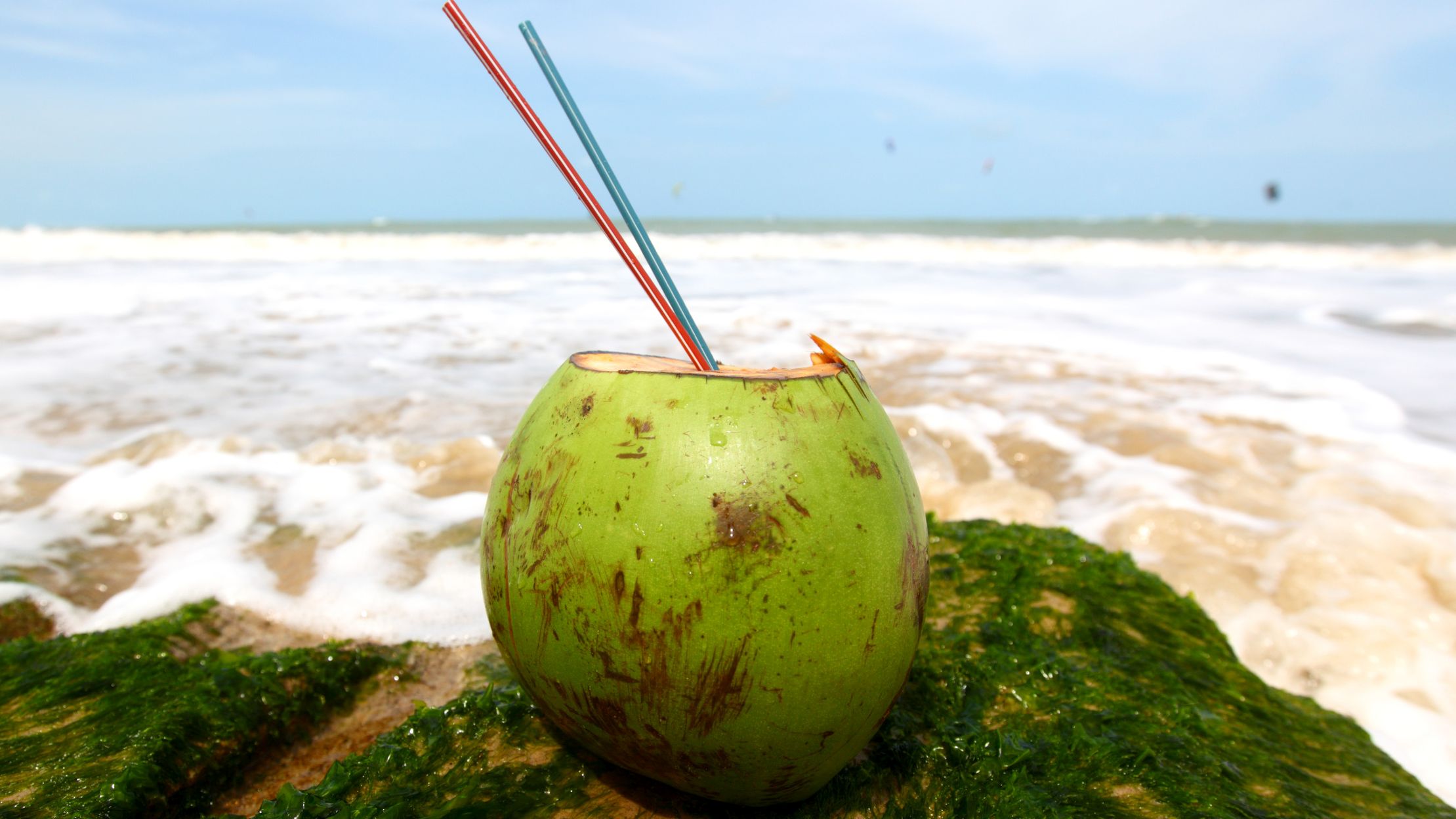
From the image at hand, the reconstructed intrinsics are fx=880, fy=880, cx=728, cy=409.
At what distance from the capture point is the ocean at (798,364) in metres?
3.22

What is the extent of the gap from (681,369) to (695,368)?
51 millimetres

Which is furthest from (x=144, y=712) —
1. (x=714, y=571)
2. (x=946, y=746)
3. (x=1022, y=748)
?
(x=1022, y=748)

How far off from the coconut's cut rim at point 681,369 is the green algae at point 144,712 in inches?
49.5

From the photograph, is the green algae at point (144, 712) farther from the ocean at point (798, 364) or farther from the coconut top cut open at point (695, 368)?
the coconut top cut open at point (695, 368)

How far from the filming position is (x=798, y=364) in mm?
7977

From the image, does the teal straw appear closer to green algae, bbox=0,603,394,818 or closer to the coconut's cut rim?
the coconut's cut rim

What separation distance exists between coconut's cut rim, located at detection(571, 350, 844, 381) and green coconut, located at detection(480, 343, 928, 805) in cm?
1

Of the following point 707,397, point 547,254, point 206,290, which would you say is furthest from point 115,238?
point 707,397

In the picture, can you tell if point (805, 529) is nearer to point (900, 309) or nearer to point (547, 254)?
point (900, 309)

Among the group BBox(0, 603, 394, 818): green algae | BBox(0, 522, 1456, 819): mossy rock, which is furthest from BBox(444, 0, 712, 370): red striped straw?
BBox(0, 603, 394, 818): green algae

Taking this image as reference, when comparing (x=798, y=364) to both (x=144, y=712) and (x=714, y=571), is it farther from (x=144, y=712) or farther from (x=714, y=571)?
(x=714, y=571)

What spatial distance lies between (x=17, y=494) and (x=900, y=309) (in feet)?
28.8

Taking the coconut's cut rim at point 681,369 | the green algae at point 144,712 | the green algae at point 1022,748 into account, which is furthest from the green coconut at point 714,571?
the green algae at point 144,712

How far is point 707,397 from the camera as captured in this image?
153 centimetres
